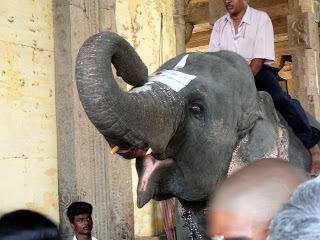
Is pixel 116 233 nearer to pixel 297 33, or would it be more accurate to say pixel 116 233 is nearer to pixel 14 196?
pixel 14 196

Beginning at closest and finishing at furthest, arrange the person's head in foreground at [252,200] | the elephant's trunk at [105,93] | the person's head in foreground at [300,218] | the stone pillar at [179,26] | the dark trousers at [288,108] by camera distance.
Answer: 1. the person's head in foreground at [300,218]
2. the person's head in foreground at [252,200]
3. the elephant's trunk at [105,93]
4. the dark trousers at [288,108]
5. the stone pillar at [179,26]

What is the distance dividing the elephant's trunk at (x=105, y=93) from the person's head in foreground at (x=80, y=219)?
1.93 m

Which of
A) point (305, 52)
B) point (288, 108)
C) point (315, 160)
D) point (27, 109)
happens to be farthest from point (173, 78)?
point (305, 52)

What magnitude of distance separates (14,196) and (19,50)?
1.15 m

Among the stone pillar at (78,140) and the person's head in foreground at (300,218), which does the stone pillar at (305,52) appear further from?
the person's head in foreground at (300,218)

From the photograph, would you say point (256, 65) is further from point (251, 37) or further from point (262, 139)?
point (262, 139)

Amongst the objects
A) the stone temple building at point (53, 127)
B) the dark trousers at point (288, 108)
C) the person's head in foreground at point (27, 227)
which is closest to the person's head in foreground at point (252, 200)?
the person's head in foreground at point (27, 227)

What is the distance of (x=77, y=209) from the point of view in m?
4.58

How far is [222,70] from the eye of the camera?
11.1ft

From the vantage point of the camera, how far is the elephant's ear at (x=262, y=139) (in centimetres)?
336

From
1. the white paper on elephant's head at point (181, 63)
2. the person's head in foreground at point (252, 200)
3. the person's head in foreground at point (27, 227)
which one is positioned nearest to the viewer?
the person's head in foreground at point (252, 200)

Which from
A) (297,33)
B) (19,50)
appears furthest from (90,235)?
(297,33)

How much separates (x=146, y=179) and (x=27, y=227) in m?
1.46

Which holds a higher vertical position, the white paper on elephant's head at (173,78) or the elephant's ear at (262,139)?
the white paper on elephant's head at (173,78)
